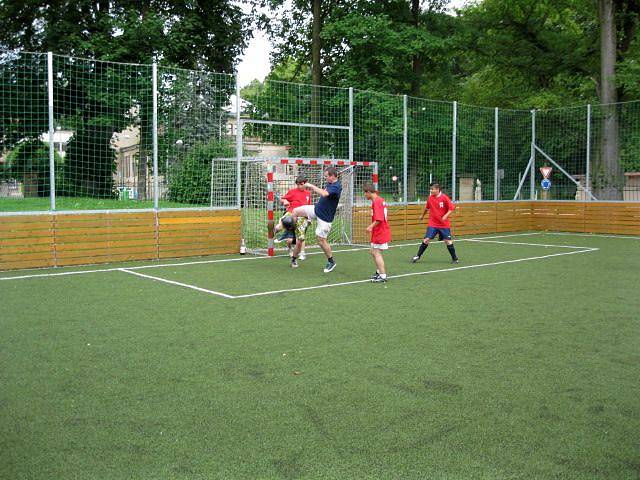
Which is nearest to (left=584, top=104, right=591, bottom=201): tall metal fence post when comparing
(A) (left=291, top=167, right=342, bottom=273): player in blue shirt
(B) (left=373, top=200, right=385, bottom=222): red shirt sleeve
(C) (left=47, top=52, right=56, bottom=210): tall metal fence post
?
(A) (left=291, top=167, right=342, bottom=273): player in blue shirt

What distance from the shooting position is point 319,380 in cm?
538

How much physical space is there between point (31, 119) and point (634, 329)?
11562 millimetres

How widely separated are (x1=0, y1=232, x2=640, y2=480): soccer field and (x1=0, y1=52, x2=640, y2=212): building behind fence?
4.14 m

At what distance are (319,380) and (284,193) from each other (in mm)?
12243

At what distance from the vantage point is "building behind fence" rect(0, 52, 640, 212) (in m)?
13.3

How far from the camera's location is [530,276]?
37.8ft

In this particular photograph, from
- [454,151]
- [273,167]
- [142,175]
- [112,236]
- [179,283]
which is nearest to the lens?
[179,283]

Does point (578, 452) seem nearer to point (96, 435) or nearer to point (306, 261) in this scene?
point (96, 435)

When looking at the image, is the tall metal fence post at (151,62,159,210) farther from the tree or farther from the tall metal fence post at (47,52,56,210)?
the tree

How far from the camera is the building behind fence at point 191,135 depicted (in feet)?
43.8

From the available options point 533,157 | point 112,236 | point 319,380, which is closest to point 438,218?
point 112,236

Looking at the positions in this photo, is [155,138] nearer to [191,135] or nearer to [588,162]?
[191,135]

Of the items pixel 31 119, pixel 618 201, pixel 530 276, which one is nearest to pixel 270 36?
pixel 618 201

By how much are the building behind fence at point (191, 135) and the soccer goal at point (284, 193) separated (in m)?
0.40
